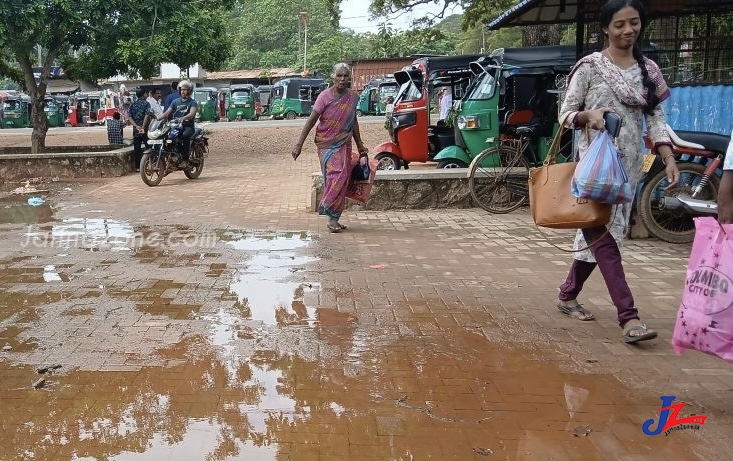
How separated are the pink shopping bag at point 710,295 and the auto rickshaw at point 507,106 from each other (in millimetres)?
6216

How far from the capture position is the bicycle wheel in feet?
27.5

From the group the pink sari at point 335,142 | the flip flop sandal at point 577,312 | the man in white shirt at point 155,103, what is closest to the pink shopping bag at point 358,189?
the pink sari at point 335,142

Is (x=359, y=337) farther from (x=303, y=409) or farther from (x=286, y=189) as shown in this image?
(x=286, y=189)

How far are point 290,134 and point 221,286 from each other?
16.6m

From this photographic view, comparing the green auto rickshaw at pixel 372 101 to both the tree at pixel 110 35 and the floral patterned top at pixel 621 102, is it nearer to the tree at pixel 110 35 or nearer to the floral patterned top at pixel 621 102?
the tree at pixel 110 35

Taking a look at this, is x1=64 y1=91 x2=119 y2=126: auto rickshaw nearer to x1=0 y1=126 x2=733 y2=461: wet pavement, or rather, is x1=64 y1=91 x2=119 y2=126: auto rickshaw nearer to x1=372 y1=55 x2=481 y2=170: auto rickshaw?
x1=372 y1=55 x2=481 y2=170: auto rickshaw

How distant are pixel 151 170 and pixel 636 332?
9.37 metres

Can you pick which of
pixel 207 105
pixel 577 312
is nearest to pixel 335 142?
pixel 577 312

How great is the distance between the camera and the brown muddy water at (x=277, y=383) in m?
2.73

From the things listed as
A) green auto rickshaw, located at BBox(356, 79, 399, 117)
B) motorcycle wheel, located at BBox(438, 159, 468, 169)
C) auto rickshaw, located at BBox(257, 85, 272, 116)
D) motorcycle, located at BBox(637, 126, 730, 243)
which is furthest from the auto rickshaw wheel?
auto rickshaw, located at BBox(257, 85, 272, 116)

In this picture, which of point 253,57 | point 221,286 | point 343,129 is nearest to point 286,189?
point 343,129

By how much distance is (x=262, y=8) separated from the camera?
59.3 meters

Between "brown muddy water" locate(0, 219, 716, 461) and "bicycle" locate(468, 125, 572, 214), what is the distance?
3789 millimetres

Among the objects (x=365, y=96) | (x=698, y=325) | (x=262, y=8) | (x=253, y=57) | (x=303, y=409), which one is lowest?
(x=303, y=409)
